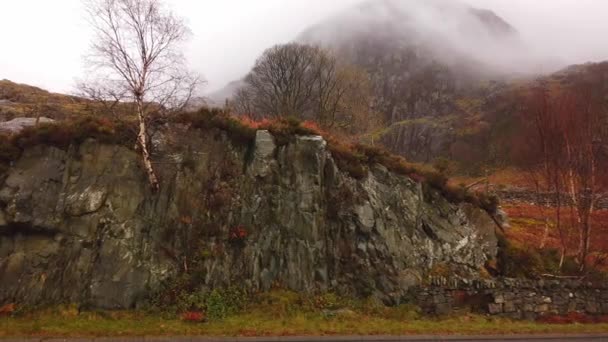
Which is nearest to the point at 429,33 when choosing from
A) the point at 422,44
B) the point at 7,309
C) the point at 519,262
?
the point at 422,44

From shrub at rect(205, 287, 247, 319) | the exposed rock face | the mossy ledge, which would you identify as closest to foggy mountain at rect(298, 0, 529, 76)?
the mossy ledge

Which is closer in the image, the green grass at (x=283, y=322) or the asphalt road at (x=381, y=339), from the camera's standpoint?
the asphalt road at (x=381, y=339)

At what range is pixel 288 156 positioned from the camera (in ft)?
64.8

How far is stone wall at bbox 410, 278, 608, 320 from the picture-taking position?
723 inches

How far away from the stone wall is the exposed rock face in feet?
3.86

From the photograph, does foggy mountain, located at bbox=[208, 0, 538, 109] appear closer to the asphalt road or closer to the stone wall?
the stone wall

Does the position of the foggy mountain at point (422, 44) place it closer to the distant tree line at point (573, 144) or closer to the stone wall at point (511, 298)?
the distant tree line at point (573, 144)

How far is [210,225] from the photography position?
709 inches

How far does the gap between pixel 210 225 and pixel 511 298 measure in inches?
542

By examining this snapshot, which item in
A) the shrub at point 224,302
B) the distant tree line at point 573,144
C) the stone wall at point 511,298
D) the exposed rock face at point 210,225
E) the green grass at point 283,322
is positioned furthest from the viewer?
the distant tree line at point 573,144

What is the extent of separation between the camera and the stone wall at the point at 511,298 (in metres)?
18.4

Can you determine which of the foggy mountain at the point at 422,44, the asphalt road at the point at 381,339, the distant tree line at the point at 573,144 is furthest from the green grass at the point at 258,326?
the foggy mountain at the point at 422,44

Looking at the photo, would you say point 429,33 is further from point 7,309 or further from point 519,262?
point 7,309

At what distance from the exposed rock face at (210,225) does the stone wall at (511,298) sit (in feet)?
3.86
